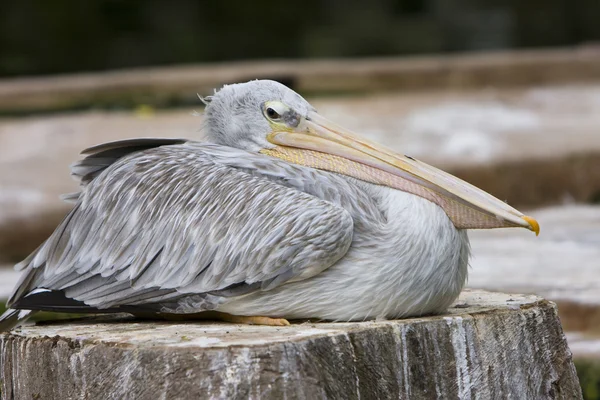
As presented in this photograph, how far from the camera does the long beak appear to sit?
10.7 ft

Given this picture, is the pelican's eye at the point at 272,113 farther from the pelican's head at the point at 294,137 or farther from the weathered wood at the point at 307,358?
the weathered wood at the point at 307,358

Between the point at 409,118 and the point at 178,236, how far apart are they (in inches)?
222

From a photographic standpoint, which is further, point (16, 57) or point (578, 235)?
point (16, 57)

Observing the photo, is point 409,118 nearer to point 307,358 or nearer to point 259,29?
point 307,358

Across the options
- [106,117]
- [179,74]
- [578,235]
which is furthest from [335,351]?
[179,74]

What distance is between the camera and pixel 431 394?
3.21 meters

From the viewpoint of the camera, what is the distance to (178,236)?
333cm

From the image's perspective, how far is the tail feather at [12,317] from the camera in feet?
12.1

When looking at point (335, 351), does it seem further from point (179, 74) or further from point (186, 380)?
point (179, 74)

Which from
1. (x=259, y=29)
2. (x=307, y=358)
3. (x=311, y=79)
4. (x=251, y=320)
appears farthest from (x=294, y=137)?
(x=259, y=29)

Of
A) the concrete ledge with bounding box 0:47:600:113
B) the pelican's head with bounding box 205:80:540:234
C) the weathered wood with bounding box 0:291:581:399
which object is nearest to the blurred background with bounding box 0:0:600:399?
the concrete ledge with bounding box 0:47:600:113

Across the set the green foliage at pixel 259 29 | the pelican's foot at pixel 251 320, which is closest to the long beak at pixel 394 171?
the pelican's foot at pixel 251 320

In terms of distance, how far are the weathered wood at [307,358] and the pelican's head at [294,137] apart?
45cm

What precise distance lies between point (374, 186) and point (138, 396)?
3.13ft
